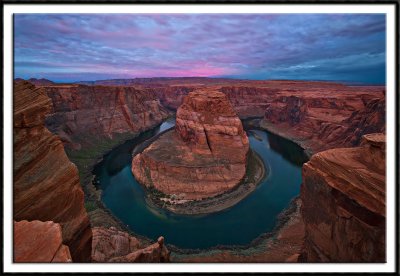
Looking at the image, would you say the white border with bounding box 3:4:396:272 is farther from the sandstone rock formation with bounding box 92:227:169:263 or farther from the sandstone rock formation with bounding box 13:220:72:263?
the sandstone rock formation with bounding box 92:227:169:263

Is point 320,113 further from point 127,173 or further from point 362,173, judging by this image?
point 362,173

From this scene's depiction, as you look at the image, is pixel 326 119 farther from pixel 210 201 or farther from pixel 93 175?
pixel 93 175

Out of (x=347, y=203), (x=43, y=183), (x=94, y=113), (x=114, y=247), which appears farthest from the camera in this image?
(x=94, y=113)

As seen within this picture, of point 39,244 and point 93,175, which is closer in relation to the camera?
point 39,244

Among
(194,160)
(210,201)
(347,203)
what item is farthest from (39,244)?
(194,160)

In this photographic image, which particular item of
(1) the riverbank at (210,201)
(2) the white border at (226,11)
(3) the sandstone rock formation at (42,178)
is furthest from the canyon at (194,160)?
(2) the white border at (226,11)

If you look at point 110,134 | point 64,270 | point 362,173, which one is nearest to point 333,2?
point 362,173

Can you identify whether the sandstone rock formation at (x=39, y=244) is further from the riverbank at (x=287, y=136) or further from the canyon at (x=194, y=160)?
the riverbank at (x=287, y=136)
